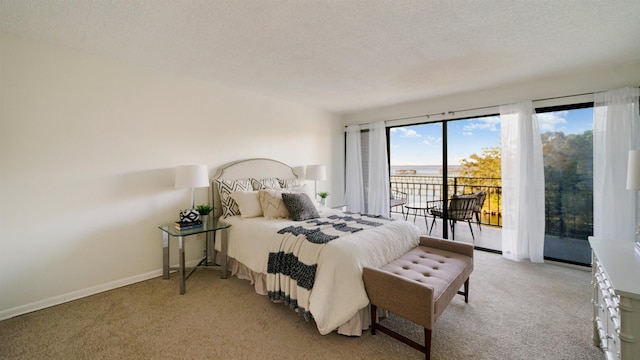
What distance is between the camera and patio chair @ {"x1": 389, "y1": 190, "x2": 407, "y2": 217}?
4984 mm

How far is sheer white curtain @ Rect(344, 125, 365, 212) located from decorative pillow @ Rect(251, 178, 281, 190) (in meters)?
1.88

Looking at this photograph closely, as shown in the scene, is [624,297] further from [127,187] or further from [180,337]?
[127,187]

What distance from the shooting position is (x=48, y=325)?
2.05m

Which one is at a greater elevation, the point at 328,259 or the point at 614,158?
the point at 614,158

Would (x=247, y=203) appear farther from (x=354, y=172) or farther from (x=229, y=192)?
A: (x=354, y=172)

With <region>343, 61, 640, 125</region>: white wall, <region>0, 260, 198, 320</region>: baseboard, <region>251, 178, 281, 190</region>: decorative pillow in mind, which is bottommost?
<region>0, 260, 198, 320</region>: baseboard

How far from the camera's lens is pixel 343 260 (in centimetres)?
191

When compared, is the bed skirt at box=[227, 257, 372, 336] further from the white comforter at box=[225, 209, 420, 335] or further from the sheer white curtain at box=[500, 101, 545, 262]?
the sheer white curtain at box=[500, 101, 545, 262]

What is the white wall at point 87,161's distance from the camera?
2.19 meters

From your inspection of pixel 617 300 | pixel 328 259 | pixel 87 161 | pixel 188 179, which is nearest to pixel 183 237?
pixel 188 179

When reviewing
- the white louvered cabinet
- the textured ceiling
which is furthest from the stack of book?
the white louvered cabinet

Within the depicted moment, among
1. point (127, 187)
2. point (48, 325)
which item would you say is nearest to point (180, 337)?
point (48, 325)

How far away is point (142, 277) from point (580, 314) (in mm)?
4342

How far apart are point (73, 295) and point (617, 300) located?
4099 millimetres
